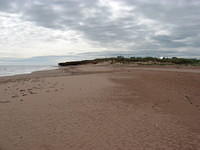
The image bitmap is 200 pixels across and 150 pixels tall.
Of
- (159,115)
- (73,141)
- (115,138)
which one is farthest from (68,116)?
(159,115)

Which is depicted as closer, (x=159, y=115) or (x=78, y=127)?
(x=78, y=127)

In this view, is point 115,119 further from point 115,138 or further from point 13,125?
point 13,125

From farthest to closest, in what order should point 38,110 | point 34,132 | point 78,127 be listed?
point 38,110 < point 78,127 < point 34,132

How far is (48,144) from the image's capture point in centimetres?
351

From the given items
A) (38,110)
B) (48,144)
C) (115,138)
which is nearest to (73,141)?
(48,144)

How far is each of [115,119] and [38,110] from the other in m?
2.59

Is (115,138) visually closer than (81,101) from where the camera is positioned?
Yes

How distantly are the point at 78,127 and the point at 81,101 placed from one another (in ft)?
8.31

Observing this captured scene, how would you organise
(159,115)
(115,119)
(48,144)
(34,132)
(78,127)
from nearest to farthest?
1. (48,144)
2. (34,132)
3. (78,127)
4. (115,119)
5. (159,115)

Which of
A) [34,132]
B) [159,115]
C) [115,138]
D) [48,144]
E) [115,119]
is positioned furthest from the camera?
[159,115]

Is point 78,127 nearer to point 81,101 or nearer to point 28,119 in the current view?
point 28,119

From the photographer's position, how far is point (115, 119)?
4898 mm

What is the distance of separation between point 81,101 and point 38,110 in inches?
68.6

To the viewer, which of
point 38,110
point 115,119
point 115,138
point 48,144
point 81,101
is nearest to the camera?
point 48,144
